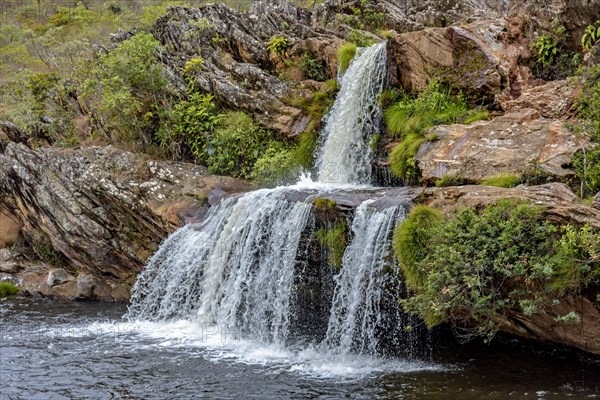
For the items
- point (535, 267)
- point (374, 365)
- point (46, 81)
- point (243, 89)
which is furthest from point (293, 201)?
point (46, 81)

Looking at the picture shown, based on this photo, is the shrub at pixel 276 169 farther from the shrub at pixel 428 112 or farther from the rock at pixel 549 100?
the rock at pixel 549 100

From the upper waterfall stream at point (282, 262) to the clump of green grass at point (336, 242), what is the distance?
0.81 feet

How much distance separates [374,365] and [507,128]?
6.30 metres

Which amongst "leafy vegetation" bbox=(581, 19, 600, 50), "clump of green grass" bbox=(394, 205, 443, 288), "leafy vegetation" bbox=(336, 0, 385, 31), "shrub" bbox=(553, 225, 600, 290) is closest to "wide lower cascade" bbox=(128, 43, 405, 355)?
"clump of green grass" bbox=(394, 205, 443, 288)

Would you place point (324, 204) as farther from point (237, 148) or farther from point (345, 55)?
point (345, 55)

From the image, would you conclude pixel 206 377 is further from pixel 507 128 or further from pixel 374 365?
pixel 507 128

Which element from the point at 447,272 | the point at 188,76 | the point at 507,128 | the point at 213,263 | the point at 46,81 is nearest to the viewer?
the point at 447,272

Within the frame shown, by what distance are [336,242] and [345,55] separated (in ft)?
29.4

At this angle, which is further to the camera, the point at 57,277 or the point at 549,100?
the point at 57,277

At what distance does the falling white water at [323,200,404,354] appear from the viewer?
1221 centimetres

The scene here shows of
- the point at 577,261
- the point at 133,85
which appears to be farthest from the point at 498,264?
the point at 133,85

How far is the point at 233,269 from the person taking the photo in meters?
14.8

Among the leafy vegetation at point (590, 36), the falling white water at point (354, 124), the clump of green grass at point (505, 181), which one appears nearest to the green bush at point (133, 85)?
the falling white water at point (354, 124)

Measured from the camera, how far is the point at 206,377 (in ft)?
37.0
